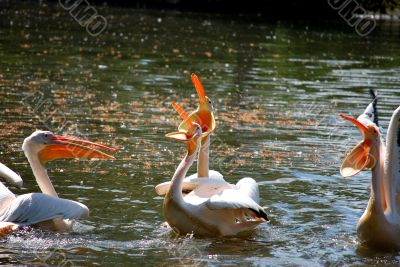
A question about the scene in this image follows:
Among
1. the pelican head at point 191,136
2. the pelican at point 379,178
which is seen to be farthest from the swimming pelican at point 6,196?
the pelican at point 379,178

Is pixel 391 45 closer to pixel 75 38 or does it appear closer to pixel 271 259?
pixel 75 38

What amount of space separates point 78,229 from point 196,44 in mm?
16442

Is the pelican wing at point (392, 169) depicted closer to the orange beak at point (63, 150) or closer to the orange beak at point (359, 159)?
the orange beak at point (359, 159)

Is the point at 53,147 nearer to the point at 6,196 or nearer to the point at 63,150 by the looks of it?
the point at 63,150

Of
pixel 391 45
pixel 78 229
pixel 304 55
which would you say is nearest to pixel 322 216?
pixel 78 229

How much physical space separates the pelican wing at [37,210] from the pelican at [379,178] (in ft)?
7.10

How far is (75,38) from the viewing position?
2309 centimetres

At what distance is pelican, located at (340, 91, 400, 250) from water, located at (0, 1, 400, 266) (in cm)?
15

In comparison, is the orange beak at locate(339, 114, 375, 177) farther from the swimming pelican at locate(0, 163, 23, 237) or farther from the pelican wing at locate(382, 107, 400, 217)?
the swimming pelican at locate(0, 163, 23, 237)

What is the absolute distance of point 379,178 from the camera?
23.0ft

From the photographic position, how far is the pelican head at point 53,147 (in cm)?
746

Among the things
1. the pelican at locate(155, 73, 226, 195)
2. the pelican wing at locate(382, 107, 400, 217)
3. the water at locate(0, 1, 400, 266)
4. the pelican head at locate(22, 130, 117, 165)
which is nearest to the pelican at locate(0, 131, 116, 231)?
the pelican head at locate(22, 130, 117, 165)

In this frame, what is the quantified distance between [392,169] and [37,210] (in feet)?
9.31

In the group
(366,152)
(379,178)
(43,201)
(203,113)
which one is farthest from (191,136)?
(379,178)
